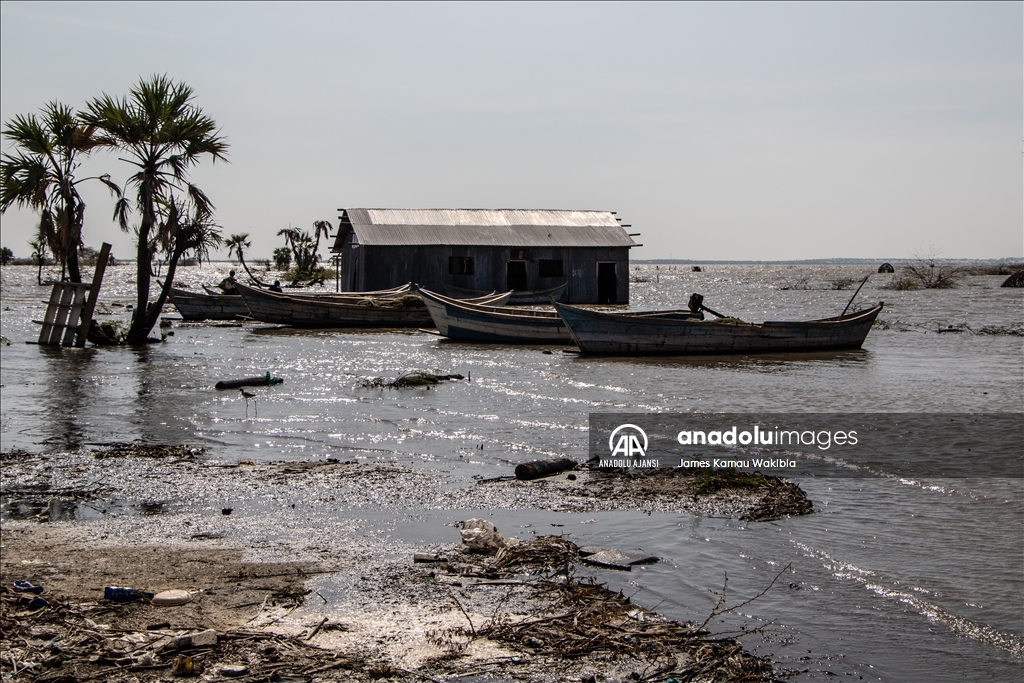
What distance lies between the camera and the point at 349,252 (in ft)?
136

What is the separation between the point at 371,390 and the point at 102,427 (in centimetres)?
478

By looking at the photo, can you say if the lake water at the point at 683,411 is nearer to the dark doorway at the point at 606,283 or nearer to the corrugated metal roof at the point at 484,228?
the corrugated metal roof at the point at 484,228

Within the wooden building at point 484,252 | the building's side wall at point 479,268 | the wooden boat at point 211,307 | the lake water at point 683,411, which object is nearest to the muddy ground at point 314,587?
the lake water at point 683,411

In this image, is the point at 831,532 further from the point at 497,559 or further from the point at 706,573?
→ the point at 497,559

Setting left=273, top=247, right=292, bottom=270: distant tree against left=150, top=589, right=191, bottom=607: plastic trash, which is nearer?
left=150, top=589, right=191, bottom=607: plastic trash

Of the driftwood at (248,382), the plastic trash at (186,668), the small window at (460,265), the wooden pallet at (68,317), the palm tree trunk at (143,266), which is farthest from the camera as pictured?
the small window at (460,265)

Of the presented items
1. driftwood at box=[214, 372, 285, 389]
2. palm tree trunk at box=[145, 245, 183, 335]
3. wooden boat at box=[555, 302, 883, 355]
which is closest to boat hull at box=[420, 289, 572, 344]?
wooden boat at box=[555, 302, 883, 355]

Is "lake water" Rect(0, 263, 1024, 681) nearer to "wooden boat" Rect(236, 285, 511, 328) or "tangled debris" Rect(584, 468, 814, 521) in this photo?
"tangled debris" Rect(584, 468, 814, 521)

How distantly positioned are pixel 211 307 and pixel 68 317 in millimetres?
12204

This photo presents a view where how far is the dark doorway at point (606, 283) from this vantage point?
133 feet

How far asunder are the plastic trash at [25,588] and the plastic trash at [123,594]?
1.45 ft

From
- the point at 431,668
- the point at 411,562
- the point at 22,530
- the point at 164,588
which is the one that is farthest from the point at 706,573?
the point at 22,530

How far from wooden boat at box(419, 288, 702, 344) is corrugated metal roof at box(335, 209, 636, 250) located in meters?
12.2

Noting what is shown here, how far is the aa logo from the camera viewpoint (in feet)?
34.1
